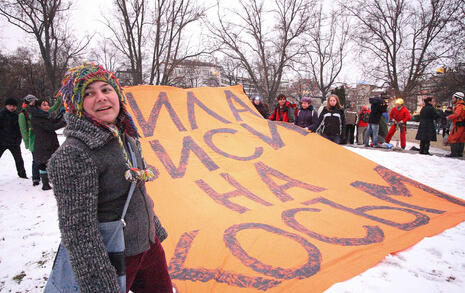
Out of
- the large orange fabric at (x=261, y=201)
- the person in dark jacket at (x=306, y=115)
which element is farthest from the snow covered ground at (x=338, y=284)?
the person in dark jacket at (x=306, y=115)

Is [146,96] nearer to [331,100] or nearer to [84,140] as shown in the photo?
[331,100]

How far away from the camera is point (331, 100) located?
5277mm

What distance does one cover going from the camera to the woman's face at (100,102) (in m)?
1.10

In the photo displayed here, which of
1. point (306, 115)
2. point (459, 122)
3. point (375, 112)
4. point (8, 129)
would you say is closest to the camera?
point (8, 129)

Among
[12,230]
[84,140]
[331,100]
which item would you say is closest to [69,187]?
[84,140]

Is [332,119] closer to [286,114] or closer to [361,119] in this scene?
[286,114]

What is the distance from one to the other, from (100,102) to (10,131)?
544 cm

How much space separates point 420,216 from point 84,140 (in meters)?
3.45

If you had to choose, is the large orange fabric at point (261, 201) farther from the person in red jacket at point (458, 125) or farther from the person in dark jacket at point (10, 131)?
the person in red jacket at point (458, 125)

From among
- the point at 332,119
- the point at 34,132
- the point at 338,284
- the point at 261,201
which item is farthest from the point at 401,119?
the point at 34,132

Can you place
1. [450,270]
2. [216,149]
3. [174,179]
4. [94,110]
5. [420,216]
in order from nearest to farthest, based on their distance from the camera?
[94,110] < [450,270] < [420,216] < [174,179] < [216,149]

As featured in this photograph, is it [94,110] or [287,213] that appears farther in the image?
[287,213]

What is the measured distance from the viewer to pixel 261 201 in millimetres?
3250

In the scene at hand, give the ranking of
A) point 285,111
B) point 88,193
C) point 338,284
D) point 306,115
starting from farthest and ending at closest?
point 285,111 < point 306,115 < point 338,284 < point 88,193
